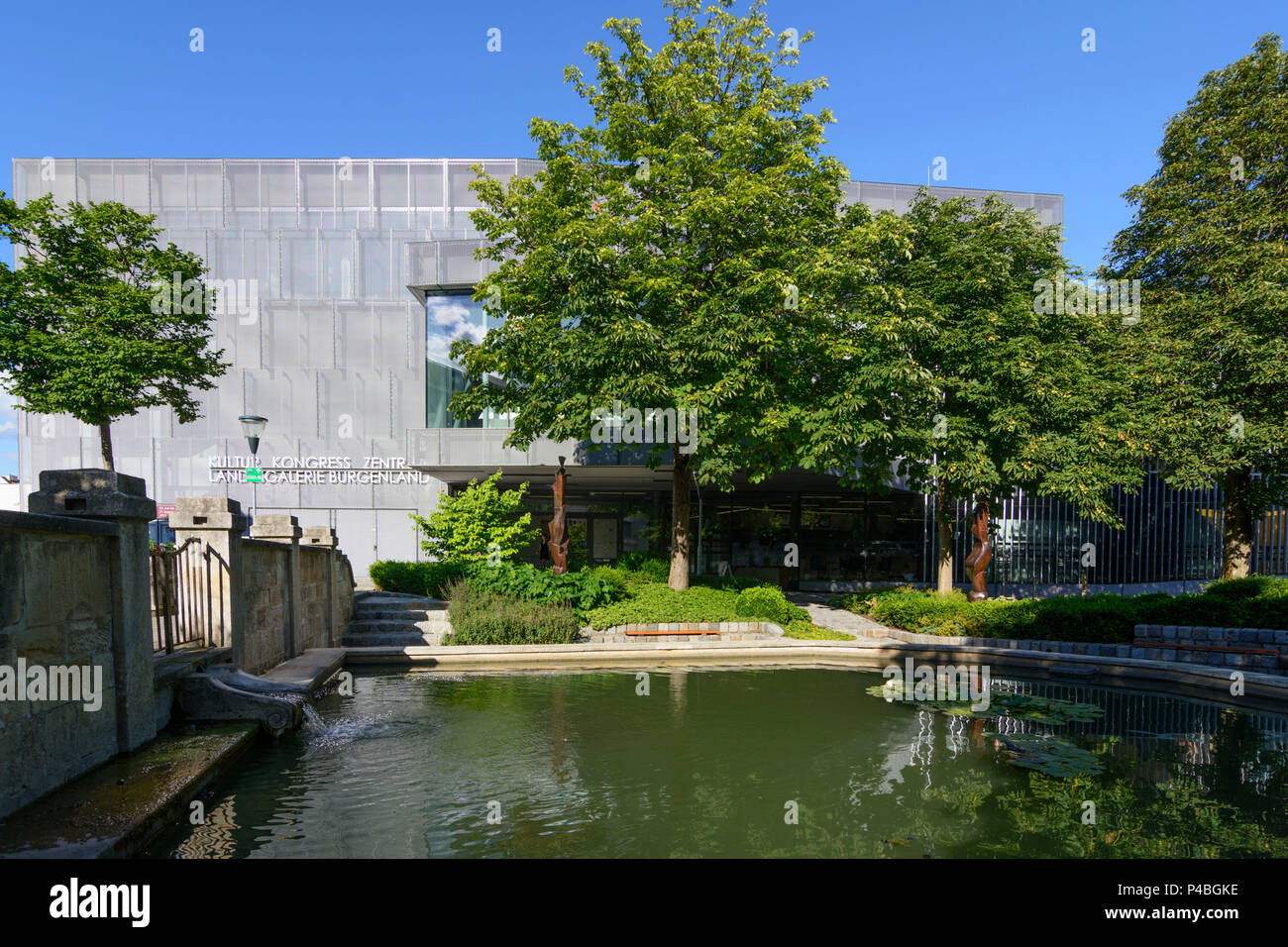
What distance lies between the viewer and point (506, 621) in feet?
44.5

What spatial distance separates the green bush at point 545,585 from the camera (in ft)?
48.7

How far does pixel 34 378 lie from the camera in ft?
60.1

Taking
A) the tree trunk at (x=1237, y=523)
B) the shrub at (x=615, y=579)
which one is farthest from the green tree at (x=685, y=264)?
the tree trunk at (x=1237, y=523)

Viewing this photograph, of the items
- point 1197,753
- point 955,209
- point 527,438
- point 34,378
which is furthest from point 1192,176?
point 34,378

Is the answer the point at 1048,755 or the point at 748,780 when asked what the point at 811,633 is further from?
the point at 748,780

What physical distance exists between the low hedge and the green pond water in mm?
3163

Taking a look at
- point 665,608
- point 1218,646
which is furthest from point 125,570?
point 1218,646

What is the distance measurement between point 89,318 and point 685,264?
16.8m

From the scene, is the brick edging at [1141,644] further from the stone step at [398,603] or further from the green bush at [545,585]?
the stone step at [398,603]

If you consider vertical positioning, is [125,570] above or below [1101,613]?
above

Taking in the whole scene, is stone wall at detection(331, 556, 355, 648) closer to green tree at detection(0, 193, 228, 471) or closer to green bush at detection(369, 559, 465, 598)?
green bush at detection(369, 559, 465, 598)

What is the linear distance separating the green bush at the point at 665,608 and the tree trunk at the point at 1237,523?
13.7 meters
